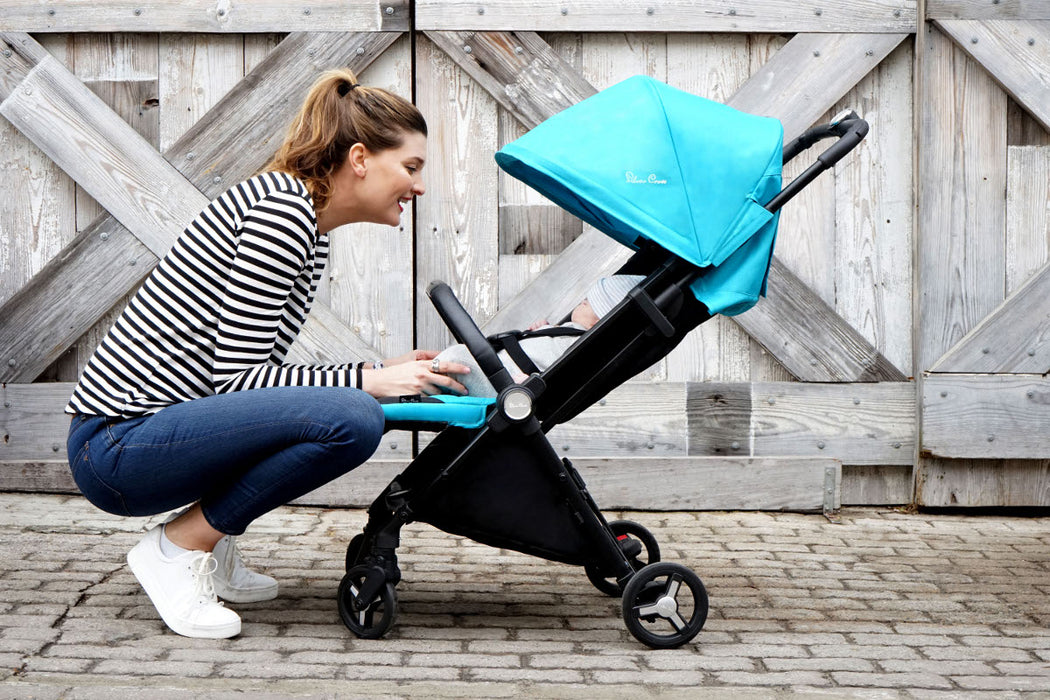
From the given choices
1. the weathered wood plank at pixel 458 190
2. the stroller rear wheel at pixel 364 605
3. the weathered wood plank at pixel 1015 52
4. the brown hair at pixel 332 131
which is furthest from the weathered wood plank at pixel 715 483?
the brown hair at pixel 332 131

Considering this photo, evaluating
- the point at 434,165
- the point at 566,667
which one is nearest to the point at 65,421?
the point at 434,165

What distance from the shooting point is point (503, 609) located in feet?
11.7

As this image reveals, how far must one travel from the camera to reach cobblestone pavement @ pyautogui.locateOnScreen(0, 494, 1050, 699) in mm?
2855

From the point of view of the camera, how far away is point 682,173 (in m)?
3.07

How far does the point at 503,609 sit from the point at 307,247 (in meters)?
1.28

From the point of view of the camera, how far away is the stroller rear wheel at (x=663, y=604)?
3.11 metres

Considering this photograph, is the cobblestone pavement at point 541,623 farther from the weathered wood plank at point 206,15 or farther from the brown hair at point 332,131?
the weathered wood plank at point 206,15

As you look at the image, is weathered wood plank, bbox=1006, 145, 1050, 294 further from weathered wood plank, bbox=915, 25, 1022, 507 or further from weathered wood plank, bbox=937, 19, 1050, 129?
weathered wood plank, bbox=937, 19, 1050, 129

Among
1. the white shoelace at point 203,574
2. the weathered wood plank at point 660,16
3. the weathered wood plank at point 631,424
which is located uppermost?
the weathered wood plank at point 660,16

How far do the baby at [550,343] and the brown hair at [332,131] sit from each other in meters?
0.61

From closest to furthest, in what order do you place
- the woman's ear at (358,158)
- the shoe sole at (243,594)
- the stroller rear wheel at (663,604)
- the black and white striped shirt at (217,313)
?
the black and white striped shirt at (217,313), the stroller rear wheel at (663,604), the woman's ear at (358,158), the shoe sole at (243,594)

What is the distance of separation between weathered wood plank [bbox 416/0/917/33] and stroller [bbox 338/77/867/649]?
191 cm

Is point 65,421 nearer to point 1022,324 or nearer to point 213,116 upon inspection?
point 213,116

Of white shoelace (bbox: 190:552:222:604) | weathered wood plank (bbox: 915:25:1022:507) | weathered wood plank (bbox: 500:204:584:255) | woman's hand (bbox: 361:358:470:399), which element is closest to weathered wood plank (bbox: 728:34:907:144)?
weathered wood plank (bbox: 915:25:1022:507)
